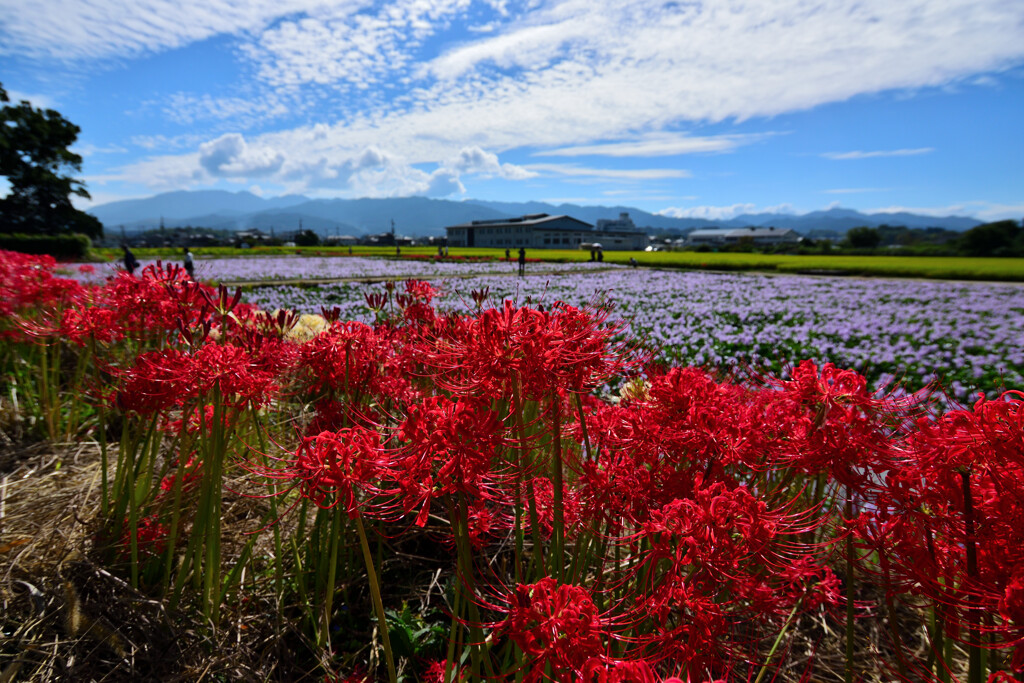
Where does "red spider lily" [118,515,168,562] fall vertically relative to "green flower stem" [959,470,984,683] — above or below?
below

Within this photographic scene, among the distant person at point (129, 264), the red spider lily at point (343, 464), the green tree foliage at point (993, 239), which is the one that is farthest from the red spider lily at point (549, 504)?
the green tree foliage at point (993, 239)

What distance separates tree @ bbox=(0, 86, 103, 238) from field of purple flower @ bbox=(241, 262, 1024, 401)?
145ft

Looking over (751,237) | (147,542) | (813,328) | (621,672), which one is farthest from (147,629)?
(751,237)

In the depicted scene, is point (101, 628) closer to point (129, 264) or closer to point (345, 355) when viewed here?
point (345, 355)

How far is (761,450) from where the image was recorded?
1853 millimetres

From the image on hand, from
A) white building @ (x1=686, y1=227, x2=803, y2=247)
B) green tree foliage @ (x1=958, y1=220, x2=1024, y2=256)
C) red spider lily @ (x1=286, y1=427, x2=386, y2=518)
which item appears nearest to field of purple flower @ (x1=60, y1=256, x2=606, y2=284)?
red spider lily @ (x1=286, y1=427, x2=386, y2=518)

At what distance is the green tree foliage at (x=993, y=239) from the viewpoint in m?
62.7

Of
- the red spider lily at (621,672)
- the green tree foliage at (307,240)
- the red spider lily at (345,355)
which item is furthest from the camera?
the green tree foliage at (307,240)

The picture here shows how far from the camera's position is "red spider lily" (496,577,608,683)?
3.62ft

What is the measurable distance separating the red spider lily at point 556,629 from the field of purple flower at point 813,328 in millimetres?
2677

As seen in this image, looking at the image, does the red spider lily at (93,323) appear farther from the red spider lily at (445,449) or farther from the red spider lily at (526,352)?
the red spider lily at (445,449)

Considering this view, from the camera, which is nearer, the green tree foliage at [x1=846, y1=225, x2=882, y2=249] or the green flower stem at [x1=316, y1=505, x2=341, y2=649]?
the green flower stem at [x1=316, y1=505, x2=341, y2=649]

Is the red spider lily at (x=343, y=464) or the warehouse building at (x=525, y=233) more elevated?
the warehouse building at (x=525, y=233)

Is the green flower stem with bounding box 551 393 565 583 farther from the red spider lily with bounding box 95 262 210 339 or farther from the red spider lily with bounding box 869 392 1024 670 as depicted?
the red spider lily with bounding box 95 262 210 339
